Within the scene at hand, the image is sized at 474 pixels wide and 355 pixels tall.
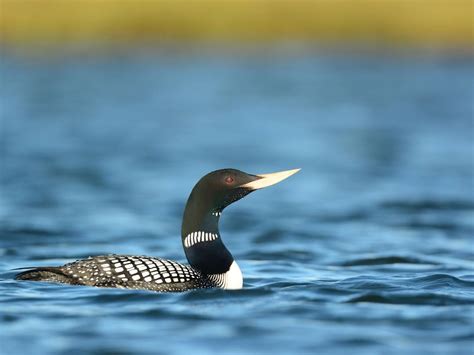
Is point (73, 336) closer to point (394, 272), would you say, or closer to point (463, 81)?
point (394, 272)

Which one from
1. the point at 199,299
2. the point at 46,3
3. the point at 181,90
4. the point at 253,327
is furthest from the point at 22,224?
the point at 46,3

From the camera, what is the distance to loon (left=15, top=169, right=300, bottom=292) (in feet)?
24.0

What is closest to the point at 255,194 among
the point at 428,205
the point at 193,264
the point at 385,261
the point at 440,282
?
the point at 428,205

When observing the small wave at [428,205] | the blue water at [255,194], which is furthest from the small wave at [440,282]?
the small wave at [428,205]

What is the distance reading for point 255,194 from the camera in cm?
1491

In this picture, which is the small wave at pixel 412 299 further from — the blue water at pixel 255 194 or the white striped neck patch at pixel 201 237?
the white striped neck patch at pixel 201 237

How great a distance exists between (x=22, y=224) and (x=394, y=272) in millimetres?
4135

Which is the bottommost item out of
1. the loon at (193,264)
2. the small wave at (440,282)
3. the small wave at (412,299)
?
the small wave at (412,299)

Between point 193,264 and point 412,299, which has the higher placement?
point 193,264

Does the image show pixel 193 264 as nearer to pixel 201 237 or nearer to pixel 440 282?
pixel 201 237

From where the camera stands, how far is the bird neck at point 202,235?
7656 millimetres

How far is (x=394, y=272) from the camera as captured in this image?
30.0 feet

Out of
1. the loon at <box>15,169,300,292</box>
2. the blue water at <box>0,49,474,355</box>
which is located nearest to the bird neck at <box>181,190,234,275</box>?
the loon at <box>15,169,300,292</box>

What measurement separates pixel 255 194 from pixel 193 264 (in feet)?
23.7
